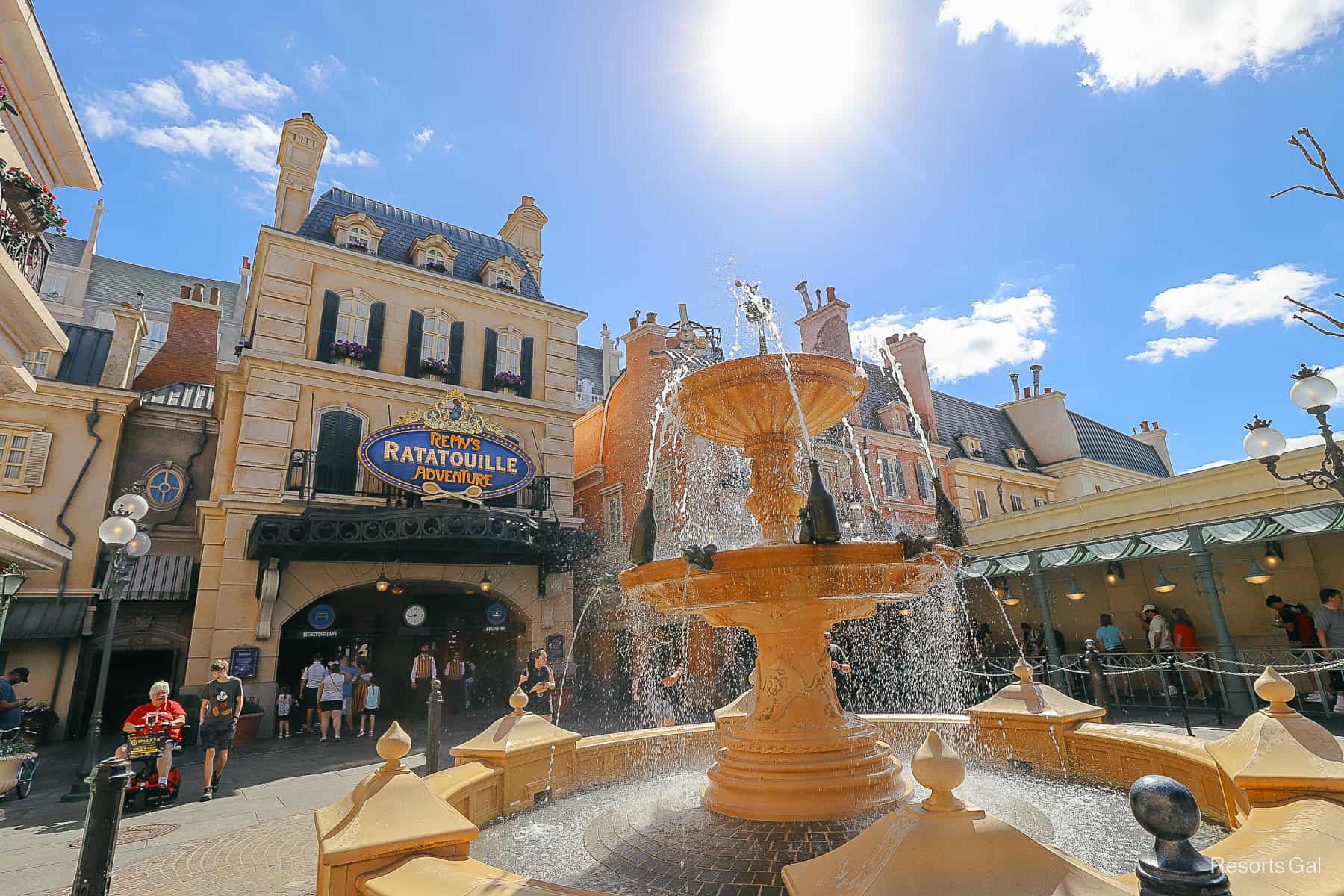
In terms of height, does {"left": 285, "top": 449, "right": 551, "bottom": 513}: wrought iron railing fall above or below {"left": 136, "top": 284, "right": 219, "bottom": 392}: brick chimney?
below

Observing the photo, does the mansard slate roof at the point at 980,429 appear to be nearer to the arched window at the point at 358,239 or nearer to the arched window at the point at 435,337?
the arched window at the point at 435,337

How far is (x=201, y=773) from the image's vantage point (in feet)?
34.3

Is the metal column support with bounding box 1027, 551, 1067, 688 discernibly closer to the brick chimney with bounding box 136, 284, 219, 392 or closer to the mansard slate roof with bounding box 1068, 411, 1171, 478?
the mansard slate roof with bounding box 1068, 411, 1171, 478

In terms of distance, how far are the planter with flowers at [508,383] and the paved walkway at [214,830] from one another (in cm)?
1117

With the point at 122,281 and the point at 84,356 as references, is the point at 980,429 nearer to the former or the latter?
the point at 84,356

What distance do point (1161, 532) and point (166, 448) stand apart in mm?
27217

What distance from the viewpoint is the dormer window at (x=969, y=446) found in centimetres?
3084

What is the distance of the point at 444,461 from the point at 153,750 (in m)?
9.99

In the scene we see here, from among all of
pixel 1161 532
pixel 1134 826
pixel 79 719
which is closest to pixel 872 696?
pixel 1161 532

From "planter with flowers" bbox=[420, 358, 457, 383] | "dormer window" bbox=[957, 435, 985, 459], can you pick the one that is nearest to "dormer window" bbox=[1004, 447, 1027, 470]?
"dormer window" bbox=[957, 435, 985, 459]

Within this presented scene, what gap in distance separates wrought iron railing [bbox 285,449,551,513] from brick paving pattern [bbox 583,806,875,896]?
1377 centimetres

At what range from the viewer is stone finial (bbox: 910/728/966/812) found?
2260 millimetres

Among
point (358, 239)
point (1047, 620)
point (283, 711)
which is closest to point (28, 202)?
point (283, 711)

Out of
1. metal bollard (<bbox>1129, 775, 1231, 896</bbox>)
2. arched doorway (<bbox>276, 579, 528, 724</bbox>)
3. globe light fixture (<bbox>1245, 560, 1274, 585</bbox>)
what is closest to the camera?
metal bollard (<bbox>1129, 775, 1231, 896</bbox>)
